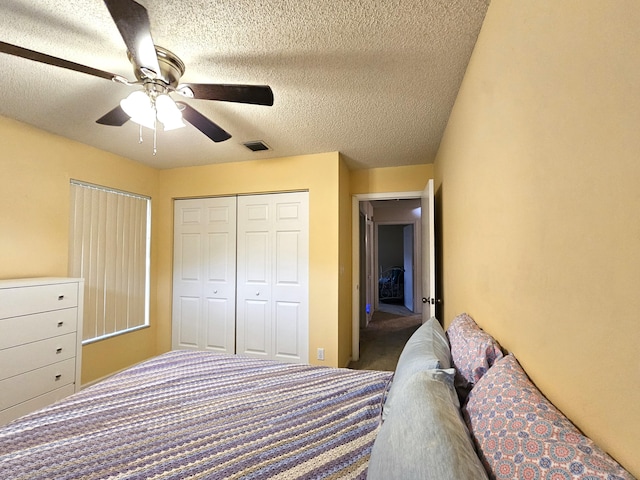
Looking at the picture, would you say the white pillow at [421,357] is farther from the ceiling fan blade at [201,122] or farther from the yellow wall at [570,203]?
the ceiling fan blade at [201,122]

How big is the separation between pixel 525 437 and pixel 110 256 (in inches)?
146

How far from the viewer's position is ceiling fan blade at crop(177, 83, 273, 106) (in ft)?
4.62

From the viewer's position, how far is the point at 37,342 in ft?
6.75

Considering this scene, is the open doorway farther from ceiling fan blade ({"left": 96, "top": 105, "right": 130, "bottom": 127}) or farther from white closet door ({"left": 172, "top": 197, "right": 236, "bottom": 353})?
ceiling fan blade ({"left": 96, "top": 105, "right": 130, "bottom": 127})

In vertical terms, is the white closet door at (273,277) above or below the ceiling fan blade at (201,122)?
below

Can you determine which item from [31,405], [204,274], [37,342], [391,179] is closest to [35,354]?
[37,342]

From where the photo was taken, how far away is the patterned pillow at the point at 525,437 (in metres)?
0.48

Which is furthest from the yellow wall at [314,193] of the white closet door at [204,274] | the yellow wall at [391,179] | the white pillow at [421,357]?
the white pillow at [421,357]

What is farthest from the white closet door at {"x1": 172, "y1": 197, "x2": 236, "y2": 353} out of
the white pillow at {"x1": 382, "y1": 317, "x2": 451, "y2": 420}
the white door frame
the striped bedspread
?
the white pillow at {"x1": 382, "y1": 317, "x2": 451, "y2": 420}

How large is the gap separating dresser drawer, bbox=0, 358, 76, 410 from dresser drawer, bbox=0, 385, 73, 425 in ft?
0.08

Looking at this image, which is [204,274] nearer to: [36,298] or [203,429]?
[36,298]

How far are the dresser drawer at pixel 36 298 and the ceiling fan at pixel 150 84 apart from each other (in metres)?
1.36

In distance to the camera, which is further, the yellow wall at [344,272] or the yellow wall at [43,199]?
the yellow wall at [344,272]

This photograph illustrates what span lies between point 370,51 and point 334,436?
6.09 ft
